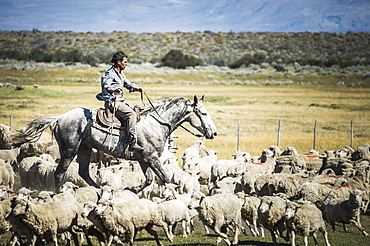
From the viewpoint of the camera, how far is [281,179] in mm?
13680

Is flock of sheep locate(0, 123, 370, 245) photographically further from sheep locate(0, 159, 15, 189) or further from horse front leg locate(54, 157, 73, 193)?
horse front leg locate(54, 157, 73, 193)

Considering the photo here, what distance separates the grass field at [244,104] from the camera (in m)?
26.6

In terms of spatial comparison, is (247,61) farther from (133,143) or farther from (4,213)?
(4,213)

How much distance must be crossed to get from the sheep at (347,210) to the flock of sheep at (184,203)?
2 centimetres

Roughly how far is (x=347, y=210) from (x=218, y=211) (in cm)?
329

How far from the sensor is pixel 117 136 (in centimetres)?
1234

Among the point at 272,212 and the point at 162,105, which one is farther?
the point at 162,105

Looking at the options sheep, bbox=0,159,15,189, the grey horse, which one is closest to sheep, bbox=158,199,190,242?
the grey horse

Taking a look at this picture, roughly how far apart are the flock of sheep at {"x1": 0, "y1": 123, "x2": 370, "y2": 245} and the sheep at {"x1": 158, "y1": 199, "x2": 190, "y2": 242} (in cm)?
2

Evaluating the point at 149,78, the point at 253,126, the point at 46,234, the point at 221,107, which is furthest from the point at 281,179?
the point at 149,78

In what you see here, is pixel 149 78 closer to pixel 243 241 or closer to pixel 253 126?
pixel 253 126

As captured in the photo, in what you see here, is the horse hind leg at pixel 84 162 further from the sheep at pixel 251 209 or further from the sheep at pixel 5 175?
the sheep at pixel 251 209

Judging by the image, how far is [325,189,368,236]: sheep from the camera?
11.6 m

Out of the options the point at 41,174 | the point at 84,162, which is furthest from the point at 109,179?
the point at 41,174
